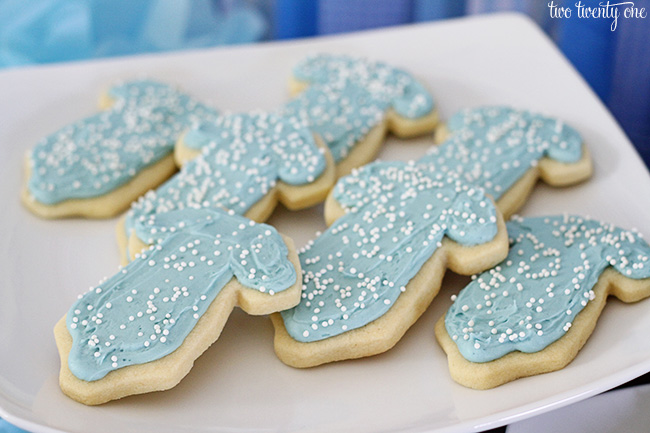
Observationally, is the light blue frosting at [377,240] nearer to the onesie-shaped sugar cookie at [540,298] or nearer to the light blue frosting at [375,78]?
the onesie-shaped sugar cookie at [540,298]

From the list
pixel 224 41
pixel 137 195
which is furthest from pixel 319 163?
pixel 224 41

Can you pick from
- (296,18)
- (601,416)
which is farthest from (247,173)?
(296,18)

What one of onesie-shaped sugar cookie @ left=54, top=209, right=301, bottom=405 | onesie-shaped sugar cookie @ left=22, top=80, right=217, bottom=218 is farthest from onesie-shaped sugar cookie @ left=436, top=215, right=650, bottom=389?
onesie-shaped sugar cookie @ left=22, top=80, right=217, bottom=218

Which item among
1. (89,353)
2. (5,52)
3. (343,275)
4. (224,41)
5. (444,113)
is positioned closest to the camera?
(89,353)

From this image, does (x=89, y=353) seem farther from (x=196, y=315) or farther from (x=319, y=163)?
(x=319, y=163)

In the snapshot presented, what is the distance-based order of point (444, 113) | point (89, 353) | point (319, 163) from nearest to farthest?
point (89, 353) < point (319, 163) < point (444, 113)

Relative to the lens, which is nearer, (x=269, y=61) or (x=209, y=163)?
(x=209, y=163)

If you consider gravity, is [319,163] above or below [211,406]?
above

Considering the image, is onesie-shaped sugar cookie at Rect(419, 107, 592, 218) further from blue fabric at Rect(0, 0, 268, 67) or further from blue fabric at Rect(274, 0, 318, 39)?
blue fabric at Rect(0, 0, 268, 67)
